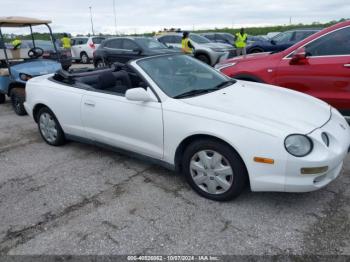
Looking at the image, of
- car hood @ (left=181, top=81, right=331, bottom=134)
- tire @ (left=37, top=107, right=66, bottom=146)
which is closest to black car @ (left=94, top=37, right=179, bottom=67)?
tire @ (left=37, top=107, right=66, bottom=146)

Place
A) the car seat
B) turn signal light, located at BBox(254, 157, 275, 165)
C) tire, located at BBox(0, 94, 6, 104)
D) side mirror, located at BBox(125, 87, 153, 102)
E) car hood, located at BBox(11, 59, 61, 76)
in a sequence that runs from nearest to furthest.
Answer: turn signal light, located at BBox(254, 157, 275, 165) < side mirror, located at BBox(125, 87, 153, 102) < the car seat < car hood, located at BBox(11, 59, 61, 76) < tire, located at BBox(0, 94, 6, 104)

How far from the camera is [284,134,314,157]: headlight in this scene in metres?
2.67

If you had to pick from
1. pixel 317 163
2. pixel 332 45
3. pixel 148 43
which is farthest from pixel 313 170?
pixel 148 43

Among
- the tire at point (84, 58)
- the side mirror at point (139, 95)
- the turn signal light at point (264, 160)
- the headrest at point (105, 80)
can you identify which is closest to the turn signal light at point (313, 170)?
the turn signal light at point (264, 160)

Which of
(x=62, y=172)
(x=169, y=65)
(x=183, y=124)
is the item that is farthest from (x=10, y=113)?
(x=183, y=124)

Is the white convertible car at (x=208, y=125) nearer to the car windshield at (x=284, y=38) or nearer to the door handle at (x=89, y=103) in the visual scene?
the door handle at (x=89, y=103)

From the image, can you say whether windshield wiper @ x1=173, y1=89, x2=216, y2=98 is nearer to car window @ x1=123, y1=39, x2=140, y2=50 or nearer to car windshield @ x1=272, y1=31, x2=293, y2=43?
car window @ x1=123, y1=39, x2=140, y2=50

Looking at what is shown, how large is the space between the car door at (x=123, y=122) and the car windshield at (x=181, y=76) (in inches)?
A: 10.1

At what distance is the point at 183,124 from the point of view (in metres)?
3.15

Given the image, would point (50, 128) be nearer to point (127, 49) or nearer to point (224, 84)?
point (224, 84)

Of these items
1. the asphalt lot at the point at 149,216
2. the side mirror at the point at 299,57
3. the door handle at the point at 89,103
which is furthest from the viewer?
the side mirror at the point at 299,57

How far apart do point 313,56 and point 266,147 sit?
280cm

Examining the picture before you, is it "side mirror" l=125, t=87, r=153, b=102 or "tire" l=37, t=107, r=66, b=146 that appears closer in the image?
"side mirror" l=125, t=87, r=153, b=102

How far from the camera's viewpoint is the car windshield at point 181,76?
3537 mm
